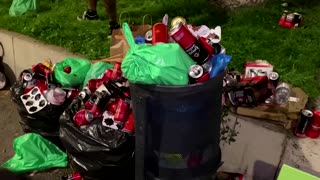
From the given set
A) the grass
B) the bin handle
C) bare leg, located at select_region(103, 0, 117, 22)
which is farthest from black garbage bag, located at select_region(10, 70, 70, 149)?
bare leg, located at select_region(103, 0, 117, 22)

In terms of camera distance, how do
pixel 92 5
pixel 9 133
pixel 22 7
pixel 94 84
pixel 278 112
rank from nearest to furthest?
1. pixel 278 112
2. pixel 94 84
3. pixel 9 133
4. pixel 92 5
5. pixel 22 7

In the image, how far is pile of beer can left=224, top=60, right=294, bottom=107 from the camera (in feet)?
9.49

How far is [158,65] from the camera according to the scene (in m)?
2.12

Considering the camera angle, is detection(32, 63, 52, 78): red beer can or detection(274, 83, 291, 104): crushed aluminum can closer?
detection(274, 83, 291, 104): crushed aluminum can

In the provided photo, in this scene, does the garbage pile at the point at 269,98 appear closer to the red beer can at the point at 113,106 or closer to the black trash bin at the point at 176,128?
the black trash bin at the point at 176,128

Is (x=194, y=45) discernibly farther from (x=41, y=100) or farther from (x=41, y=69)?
(x=41, y=69)

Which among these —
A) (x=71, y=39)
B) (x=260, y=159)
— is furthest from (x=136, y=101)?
(x=71, y=39)

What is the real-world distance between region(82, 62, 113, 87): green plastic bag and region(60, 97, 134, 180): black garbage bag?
1.27ft

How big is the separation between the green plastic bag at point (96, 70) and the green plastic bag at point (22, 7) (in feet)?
6.24

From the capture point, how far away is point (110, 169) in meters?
2.76

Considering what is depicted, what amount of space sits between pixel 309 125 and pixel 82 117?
1546mm

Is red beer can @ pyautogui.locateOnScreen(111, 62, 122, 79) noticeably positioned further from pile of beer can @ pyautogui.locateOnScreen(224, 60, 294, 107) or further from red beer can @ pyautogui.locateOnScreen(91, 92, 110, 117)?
pile of beer can @ pyautogui.locateOnScreen(224, 60, 294, 107)

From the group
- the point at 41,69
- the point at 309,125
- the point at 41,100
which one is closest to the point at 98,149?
the point at 41,100

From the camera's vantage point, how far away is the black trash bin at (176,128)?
2174mm
